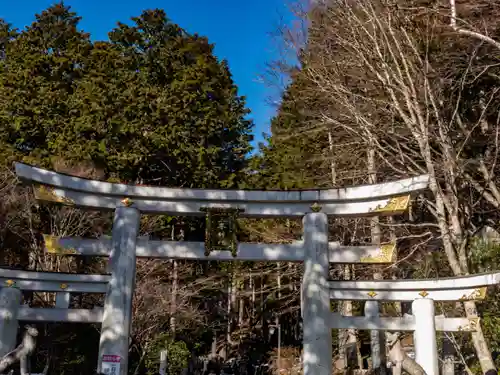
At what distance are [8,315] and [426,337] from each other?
7.19m

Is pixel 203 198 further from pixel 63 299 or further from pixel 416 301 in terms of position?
pixel 416 301

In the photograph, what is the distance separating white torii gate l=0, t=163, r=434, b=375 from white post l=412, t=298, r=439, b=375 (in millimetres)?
980

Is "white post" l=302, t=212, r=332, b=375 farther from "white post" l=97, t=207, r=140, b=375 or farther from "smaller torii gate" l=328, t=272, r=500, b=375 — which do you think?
"white post" l=97, t=207, r=140, b=375

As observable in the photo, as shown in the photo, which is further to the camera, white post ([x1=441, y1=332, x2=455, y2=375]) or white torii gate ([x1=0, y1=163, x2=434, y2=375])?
white post ([x1=441, y1=332, x2=455, y2=375])

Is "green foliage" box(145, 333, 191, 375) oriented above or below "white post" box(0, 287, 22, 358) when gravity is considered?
below

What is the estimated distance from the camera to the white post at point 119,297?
812 centimetres

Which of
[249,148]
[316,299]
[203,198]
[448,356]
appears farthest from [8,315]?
[249,148]

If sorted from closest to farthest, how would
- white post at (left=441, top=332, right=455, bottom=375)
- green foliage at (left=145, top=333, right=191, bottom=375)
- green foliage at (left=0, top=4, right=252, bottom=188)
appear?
white post at (left=441, top=332, right=455, bottom=375) → green foliage at (left=145, top=333, right=191, bottom=375) → green foliage at (left=0, top=4, right=252, bottom=188)

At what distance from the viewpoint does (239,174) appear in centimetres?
2106

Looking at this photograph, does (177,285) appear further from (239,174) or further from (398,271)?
(398,271)

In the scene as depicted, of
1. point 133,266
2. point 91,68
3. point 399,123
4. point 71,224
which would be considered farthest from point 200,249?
point 91,68

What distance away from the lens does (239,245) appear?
8859 millimetres

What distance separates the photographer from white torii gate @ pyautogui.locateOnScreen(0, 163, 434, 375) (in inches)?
327

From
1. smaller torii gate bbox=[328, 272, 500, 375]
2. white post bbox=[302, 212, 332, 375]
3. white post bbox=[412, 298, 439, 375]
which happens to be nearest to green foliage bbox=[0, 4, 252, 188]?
white post bbox=[302, 212, 332, 375]
